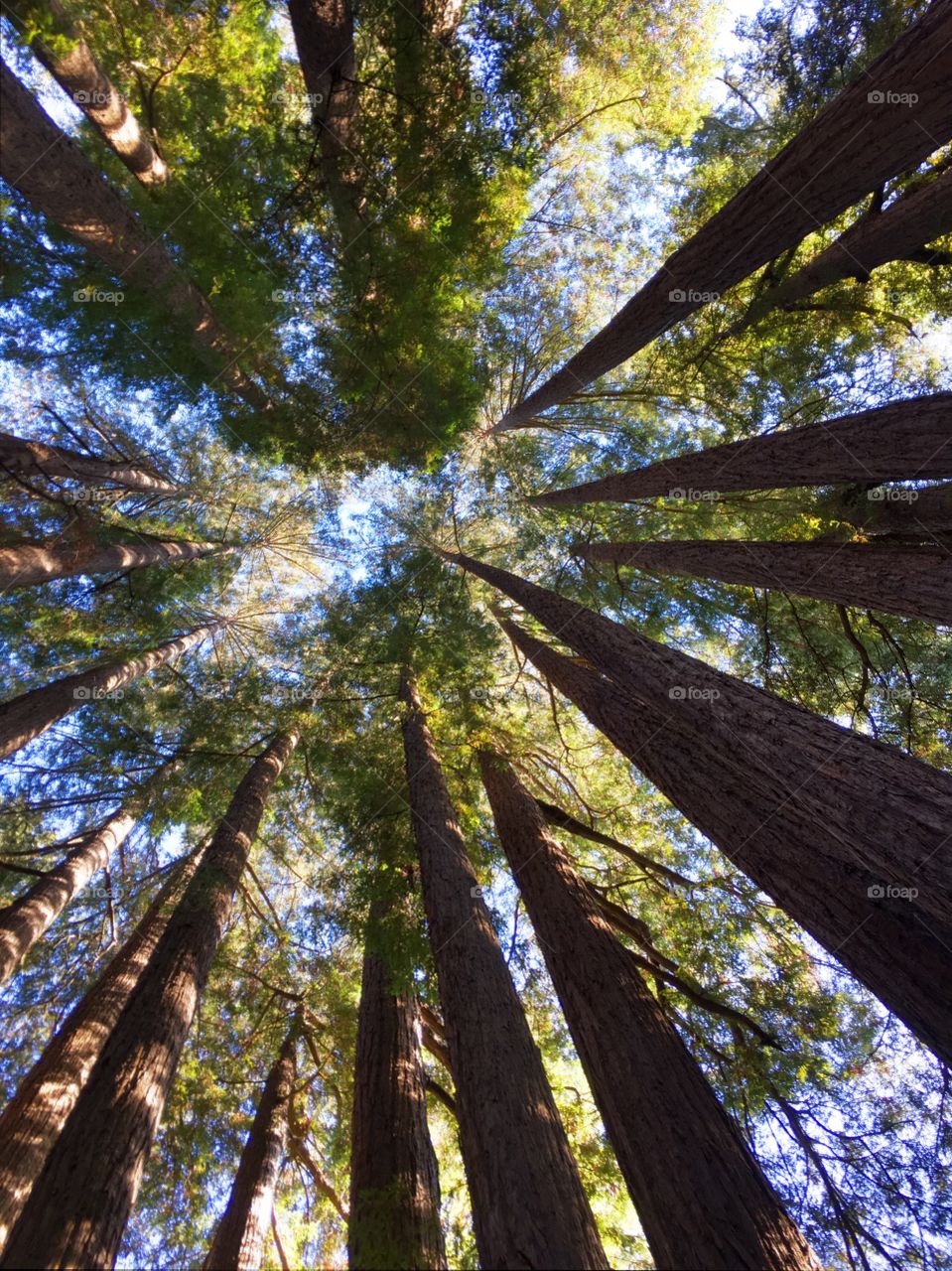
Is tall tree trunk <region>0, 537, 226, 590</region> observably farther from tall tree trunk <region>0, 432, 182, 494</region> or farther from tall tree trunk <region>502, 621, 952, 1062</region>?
tall tree trunk <region>502, 621, 952, 1062</region>

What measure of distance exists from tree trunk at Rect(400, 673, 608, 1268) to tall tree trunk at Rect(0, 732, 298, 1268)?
1.71 meters

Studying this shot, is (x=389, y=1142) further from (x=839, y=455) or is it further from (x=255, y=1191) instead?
(x=839, y=455)

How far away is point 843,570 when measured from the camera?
5270mm

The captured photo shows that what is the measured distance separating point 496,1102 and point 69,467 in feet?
27.3

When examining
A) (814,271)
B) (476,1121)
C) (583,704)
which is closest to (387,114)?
(814,271)

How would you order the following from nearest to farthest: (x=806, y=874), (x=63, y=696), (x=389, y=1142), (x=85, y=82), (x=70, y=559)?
(x=806, y=874)
(x=389, y=1142)
(x=85, y=82)
(x=70, y=559)
(x=63, y=696)

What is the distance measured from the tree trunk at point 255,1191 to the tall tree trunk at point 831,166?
9264mm

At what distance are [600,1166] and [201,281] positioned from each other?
37.1ft

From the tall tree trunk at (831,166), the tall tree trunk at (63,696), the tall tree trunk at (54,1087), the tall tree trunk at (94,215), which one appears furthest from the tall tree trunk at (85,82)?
the tall tree trunk at (54,1087)

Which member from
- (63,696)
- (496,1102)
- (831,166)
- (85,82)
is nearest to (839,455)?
(831,166)

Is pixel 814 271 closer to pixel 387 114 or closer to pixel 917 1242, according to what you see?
pixel 387 114

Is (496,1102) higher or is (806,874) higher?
(806,874)

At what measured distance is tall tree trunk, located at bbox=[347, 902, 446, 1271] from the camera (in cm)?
280

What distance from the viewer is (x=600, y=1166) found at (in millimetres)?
5773
